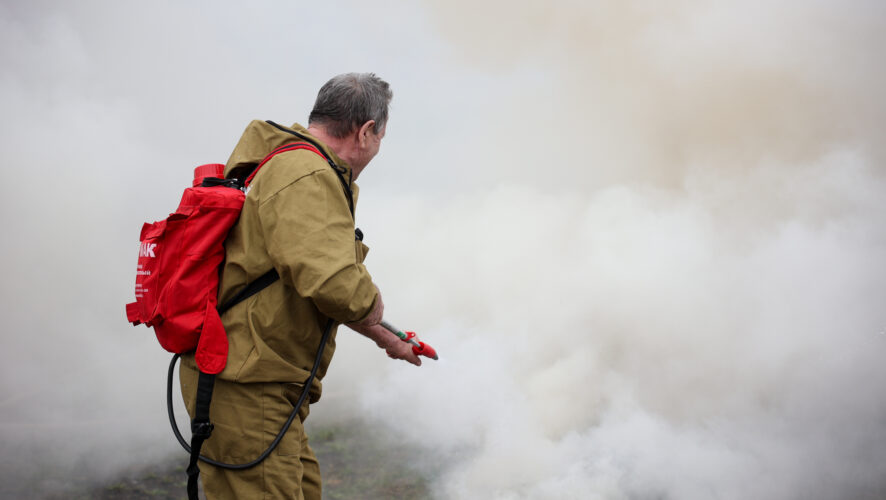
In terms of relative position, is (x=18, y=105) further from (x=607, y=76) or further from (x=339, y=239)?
(x=607, y=76)

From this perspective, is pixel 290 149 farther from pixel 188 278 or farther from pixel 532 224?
pixel 532 224

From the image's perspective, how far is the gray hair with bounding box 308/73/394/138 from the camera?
7.43 feet

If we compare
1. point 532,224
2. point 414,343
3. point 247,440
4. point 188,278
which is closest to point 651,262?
point 532,224

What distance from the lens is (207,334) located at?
2047 millimetres

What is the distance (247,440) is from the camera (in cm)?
209

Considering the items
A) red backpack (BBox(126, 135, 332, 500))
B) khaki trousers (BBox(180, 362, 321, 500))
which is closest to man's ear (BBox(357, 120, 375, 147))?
red backpack (BBox(126, 135, 332, 500))

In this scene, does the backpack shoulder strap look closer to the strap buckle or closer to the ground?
the strap buckle

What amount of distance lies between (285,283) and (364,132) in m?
0.61

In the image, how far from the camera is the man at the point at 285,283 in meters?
1.94

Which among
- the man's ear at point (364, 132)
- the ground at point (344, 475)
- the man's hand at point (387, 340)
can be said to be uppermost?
the man's ear at point (364, 132)

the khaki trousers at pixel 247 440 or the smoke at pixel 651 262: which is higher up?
the smoke at pixel 651 262

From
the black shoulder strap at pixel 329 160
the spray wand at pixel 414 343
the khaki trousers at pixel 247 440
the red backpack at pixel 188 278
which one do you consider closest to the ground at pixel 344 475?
the spray wand at pixel 414 343

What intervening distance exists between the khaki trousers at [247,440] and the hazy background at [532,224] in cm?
190

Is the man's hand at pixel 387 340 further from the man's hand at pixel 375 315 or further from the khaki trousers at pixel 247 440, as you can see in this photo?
the khaki trousers at pixel 247 440
